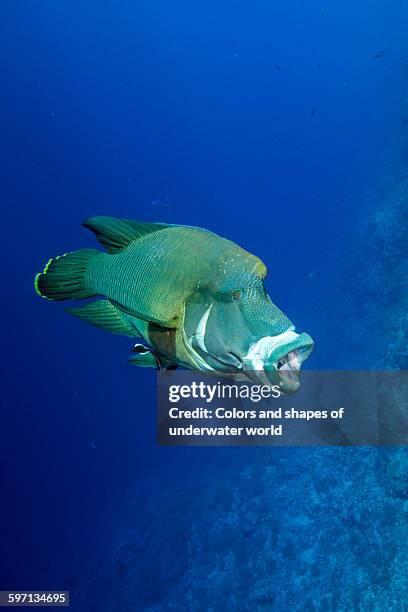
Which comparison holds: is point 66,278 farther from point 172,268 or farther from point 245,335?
point 245,335

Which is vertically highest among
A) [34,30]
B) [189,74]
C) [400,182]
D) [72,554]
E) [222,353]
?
[189,74]

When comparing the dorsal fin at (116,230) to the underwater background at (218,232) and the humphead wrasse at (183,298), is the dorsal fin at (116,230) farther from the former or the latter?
the underwater background at (218,232)

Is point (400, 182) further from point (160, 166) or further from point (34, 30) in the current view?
point (160, 166)

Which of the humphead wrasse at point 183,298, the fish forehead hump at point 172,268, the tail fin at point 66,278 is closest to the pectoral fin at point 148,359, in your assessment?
the humphead wrasse at point 183,298

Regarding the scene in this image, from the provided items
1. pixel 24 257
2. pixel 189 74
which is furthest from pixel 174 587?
pixel 189 74

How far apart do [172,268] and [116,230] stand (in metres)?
0.44

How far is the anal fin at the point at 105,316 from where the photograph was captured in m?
1.85

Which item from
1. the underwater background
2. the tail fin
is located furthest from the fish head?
the underwater background

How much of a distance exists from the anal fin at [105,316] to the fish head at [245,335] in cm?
55

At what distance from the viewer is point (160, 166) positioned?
178ft

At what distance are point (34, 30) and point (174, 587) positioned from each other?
41.6 m

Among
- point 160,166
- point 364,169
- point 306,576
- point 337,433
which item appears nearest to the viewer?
point 306,576

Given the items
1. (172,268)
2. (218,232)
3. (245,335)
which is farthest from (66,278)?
(218,232)

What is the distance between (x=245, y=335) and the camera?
1162mm
